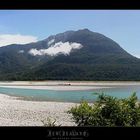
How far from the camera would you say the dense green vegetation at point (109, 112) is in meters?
3.09

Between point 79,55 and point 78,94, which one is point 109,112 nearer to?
point 79,55

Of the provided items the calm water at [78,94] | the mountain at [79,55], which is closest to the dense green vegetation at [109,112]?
the calm water at [78,94]

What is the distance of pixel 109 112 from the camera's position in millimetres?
3377

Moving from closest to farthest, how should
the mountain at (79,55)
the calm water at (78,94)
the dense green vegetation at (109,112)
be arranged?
the mountain at (79,55) → the dense green vegetation at (109,112) → the calm water at (78,94)

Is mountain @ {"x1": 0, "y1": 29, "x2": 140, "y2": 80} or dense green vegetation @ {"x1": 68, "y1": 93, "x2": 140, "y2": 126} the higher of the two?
mountain @ {"x1": 0, "y1": 29, "x2": 140, "y2": 80}

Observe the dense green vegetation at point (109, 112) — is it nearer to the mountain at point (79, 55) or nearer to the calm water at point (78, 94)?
the calm water at point (78, 94)

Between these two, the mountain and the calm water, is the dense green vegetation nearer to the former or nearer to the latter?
the calm water

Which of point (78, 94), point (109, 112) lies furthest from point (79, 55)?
point (78, 94)

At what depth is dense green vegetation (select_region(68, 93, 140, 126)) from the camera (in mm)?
3094

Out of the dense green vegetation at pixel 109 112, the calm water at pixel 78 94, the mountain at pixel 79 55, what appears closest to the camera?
the mountain at pixel 79 55

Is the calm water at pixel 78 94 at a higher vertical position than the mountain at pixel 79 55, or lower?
lower

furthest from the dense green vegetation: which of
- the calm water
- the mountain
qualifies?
the mountain
